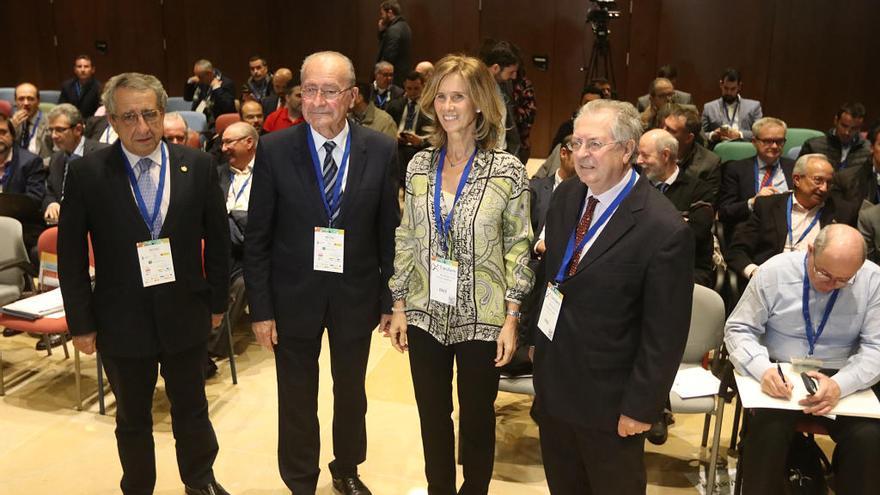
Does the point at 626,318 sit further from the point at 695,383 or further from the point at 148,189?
the point at 148,189

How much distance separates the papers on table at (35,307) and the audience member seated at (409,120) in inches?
133

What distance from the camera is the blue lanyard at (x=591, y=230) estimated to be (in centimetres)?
202

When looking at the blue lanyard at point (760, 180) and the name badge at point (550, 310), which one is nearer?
the name badge at point (550, 310)

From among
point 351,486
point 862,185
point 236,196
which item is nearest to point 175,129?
point 236,196

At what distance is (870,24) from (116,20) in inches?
423

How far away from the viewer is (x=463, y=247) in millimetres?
2273

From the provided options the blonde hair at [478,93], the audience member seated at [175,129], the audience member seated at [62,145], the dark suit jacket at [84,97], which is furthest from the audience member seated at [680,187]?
the dark suit jacket at [84,97]

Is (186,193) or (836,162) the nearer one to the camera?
(186,193)

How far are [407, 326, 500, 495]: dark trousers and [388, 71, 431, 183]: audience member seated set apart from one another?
432 cm

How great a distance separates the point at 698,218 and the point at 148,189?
278cm

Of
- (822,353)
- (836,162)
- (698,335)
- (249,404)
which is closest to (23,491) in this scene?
(249,404)

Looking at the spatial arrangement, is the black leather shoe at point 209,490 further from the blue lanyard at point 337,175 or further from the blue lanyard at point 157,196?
the blue lanyard at point 337,175

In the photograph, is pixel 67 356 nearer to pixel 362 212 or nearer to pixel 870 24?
pixel 362 212

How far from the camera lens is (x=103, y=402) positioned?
3729 mm
